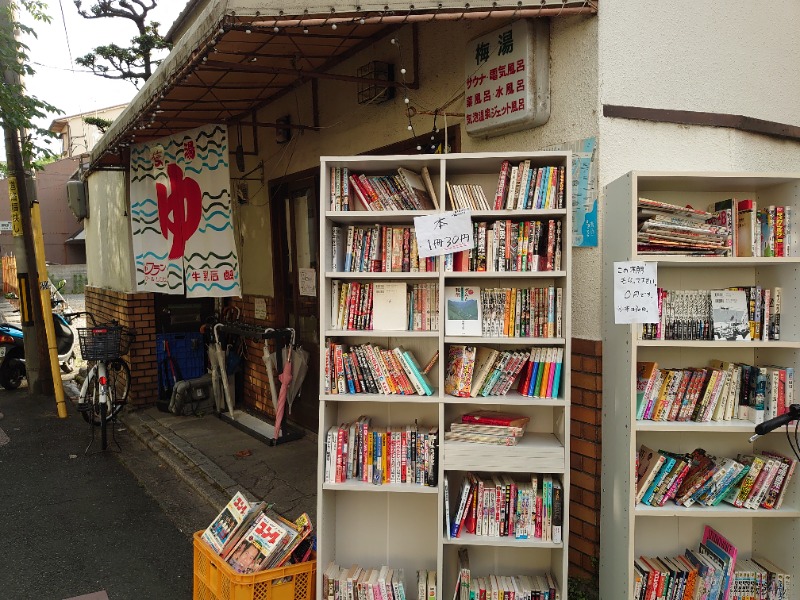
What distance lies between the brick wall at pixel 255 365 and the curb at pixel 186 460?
1142mm

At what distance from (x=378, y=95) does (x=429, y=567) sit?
Result: 12.4 feet

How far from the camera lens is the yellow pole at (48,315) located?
28.0 feet

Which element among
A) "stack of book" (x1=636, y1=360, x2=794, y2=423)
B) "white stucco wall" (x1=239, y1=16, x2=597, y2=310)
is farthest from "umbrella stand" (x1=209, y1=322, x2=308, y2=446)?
"stack of book" (x1=636, y1=360, x2=794, y2=423)

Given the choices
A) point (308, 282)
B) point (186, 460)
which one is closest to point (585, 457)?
point (308, 282)

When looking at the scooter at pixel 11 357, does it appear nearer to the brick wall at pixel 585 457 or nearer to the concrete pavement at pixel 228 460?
the concrete pavement at pixel 228 460

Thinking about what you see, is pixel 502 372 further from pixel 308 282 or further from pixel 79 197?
pixel 79 197

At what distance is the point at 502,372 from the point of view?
11.0ft

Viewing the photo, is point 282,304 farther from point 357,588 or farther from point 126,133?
point 357,588

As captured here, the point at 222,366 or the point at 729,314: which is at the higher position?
the point at 729,314

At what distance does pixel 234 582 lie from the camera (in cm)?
314

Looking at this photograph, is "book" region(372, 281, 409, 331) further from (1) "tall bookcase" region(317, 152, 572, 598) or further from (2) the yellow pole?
(2) the yellow pole

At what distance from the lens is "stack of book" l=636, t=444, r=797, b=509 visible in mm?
3123

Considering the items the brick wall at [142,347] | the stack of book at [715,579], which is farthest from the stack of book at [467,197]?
the brick wall at [142,347]

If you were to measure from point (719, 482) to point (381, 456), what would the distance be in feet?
6.18
